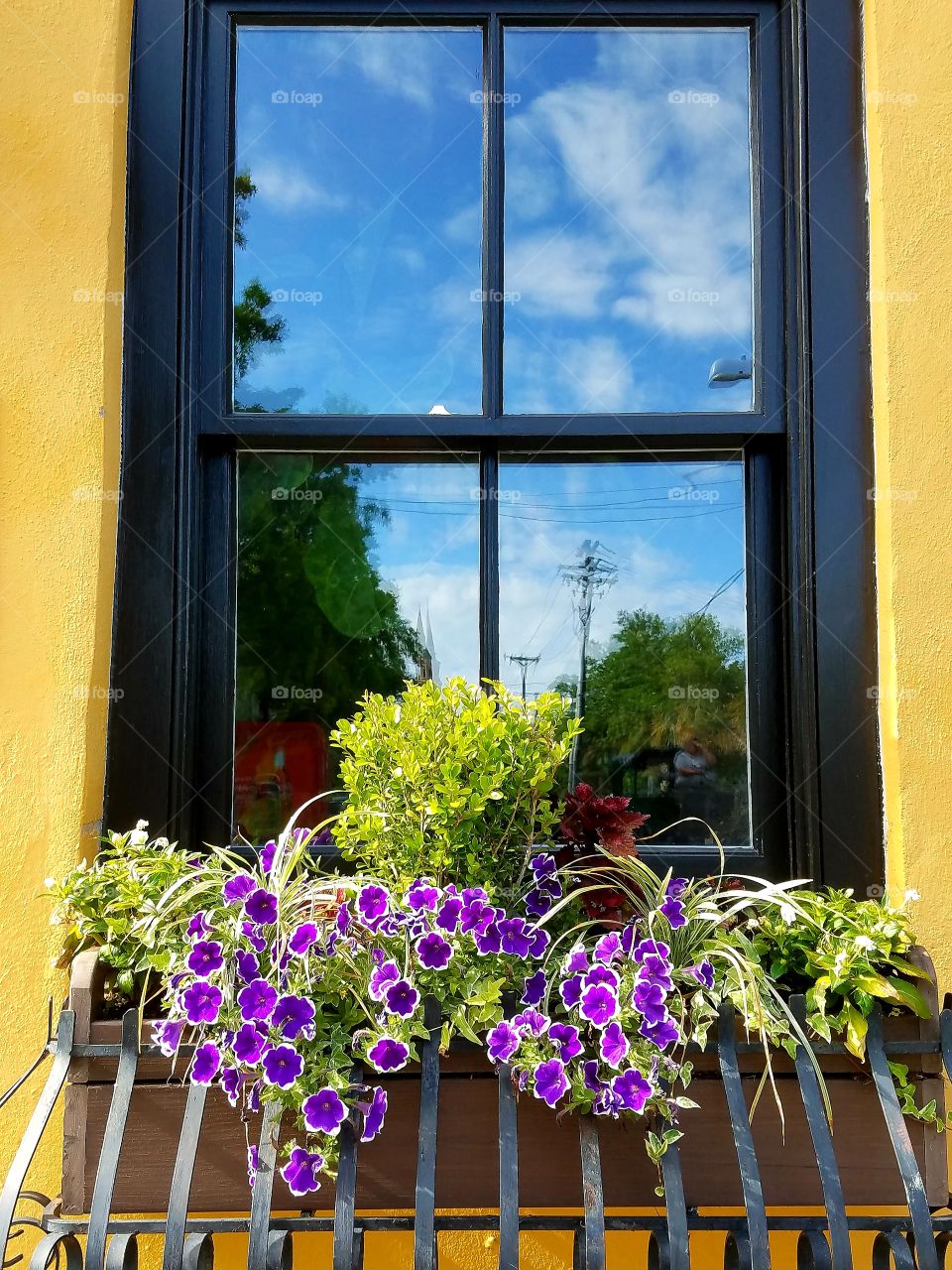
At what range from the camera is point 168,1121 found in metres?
1.24

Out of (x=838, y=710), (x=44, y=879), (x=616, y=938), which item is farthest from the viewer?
(x=838, y=710)

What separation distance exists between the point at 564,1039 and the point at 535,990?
8 cm

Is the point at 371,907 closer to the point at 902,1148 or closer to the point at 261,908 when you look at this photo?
the point at 261,908

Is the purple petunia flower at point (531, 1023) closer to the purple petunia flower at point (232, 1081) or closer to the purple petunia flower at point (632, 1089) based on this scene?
the purple petunia flower at point (632, 1089)

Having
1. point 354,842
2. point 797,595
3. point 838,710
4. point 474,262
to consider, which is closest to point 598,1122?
point 354,842

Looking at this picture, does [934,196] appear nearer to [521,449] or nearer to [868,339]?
[868,339]

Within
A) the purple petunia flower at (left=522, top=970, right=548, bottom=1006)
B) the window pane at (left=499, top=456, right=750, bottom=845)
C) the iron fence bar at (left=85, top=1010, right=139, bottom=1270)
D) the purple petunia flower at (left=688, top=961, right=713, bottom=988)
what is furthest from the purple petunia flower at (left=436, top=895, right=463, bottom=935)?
the window pane at (left=499, top=456, right=750, bottom=845)

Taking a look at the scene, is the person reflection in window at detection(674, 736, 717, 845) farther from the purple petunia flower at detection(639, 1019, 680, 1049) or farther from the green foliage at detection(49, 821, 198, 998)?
the green foliage at detection(49, 821, 198, 998)

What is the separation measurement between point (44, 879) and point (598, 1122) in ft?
3.42

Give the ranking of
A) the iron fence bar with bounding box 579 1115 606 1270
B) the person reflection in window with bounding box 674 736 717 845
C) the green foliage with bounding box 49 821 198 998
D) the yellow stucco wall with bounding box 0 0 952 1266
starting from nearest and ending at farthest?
1. the iron fence bar with bounding box 579 1115 606 1270
2. the green foliage with bounding box 49 821 198 998
3. the yellow stucco wall with bounding box 0 0 952 1266
4. the person reflection in window with bounding box 674 736 717 845

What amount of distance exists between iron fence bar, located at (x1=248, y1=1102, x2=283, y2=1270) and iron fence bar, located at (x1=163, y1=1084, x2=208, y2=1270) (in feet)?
0.29

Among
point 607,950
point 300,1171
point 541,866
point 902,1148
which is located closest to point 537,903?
point 541,866

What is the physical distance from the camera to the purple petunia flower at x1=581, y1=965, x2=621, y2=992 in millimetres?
1141

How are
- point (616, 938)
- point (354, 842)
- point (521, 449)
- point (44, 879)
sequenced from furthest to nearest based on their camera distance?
point (521, 449), point (44, 879), point (354, 842), point (616, 938)
